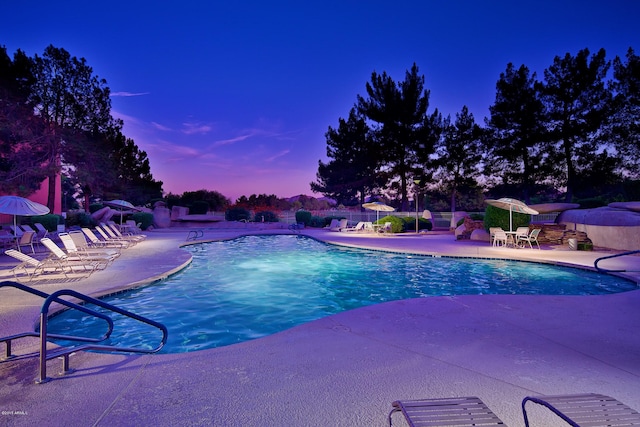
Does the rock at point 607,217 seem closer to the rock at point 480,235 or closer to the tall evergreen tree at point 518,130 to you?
the rock at point 480,235

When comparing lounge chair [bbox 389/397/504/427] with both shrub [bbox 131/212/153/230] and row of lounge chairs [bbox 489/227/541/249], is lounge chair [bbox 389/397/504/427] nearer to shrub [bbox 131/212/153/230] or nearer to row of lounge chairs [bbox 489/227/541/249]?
row of lounge chairs [bbox 489/227/541/249]

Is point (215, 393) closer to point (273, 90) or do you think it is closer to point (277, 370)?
point (277, 370)

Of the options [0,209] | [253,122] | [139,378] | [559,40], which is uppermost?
[559,40]

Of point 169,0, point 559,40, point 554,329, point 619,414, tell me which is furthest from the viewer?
point 559,40

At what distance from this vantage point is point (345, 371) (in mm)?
3168

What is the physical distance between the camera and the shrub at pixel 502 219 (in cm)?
1521

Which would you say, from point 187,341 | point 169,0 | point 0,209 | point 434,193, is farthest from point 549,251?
point 434,193

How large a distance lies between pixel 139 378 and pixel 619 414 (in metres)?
3.28

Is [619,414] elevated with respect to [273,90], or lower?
lower

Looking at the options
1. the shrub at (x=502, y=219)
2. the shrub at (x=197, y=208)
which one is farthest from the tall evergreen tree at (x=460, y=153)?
the shrub at (x=197, y=208)

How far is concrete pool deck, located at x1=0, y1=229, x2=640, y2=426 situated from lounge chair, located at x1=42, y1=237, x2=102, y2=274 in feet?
8.92

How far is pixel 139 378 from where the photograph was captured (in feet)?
10.0

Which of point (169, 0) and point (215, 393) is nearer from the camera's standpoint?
point (215, 393)

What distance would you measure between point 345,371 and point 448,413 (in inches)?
57.9
